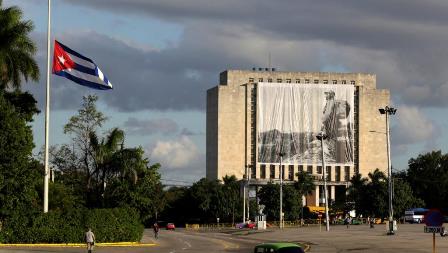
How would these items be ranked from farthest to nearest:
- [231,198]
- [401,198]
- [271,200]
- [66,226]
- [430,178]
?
[430,178], [231,198], [271,200], [401,198], [66,226]

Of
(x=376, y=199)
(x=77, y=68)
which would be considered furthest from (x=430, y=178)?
(x=77, y=68)

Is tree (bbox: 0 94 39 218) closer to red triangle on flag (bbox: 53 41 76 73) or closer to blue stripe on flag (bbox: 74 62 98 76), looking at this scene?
red triangle on flag (bbox: 53 41 76 73)

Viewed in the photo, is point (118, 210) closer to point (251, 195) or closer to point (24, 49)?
point (24, 49)

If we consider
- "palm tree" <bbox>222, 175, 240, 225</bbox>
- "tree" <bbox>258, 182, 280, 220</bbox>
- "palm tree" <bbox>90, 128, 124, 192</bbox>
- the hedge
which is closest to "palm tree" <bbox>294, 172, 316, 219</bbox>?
"tree" <bbox>258, 182, 280, 220</bbox>

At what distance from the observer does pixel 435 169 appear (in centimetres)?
17750

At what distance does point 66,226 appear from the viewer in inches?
2095

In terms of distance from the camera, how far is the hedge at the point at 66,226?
51719 mm

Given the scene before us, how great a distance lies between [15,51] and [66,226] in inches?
469

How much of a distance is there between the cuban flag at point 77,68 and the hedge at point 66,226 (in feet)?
31.0

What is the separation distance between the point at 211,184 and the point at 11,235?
11722 cm

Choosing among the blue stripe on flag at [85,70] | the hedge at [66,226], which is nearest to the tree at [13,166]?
the hedge at [66,226]

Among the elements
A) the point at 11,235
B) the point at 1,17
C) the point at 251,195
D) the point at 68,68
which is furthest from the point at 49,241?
the point at 251,195

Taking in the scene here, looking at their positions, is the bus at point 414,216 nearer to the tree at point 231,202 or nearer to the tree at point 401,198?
the tree at point 401,198

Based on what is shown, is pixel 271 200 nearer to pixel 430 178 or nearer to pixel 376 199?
pixel 376 199
